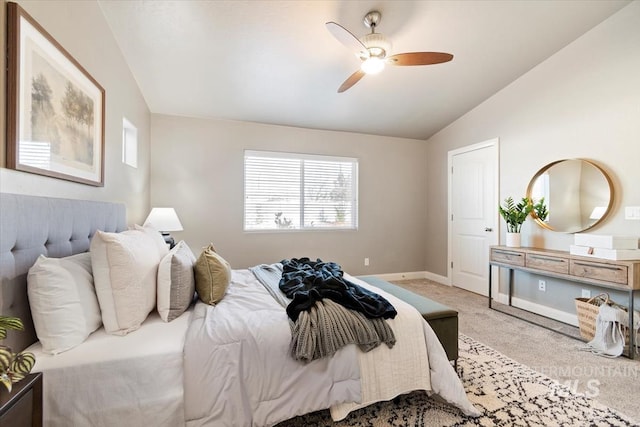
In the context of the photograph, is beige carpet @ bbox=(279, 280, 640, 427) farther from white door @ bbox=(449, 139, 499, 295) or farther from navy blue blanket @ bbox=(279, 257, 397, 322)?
white door @ bbox=(449, 139, 499, 295)

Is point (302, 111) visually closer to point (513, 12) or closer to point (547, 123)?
point (513, 12)

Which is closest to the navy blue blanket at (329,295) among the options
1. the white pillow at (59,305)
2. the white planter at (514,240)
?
the white pillow at (59,305)

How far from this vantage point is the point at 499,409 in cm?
171

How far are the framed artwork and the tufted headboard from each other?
8.8 inches

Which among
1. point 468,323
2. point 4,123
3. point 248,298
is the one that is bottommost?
point 468,323

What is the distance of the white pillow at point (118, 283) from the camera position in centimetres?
142

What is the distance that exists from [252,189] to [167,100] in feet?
4.96

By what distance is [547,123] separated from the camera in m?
3.29

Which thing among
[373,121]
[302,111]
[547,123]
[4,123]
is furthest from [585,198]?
[4,123]

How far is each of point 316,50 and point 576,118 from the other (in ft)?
9.17

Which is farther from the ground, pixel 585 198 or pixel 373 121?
pixel 373 121

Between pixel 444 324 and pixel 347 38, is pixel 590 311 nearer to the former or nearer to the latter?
pixel 444 324

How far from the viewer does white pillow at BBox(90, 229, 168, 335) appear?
1421mm

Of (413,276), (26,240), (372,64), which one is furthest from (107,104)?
(413,276)
